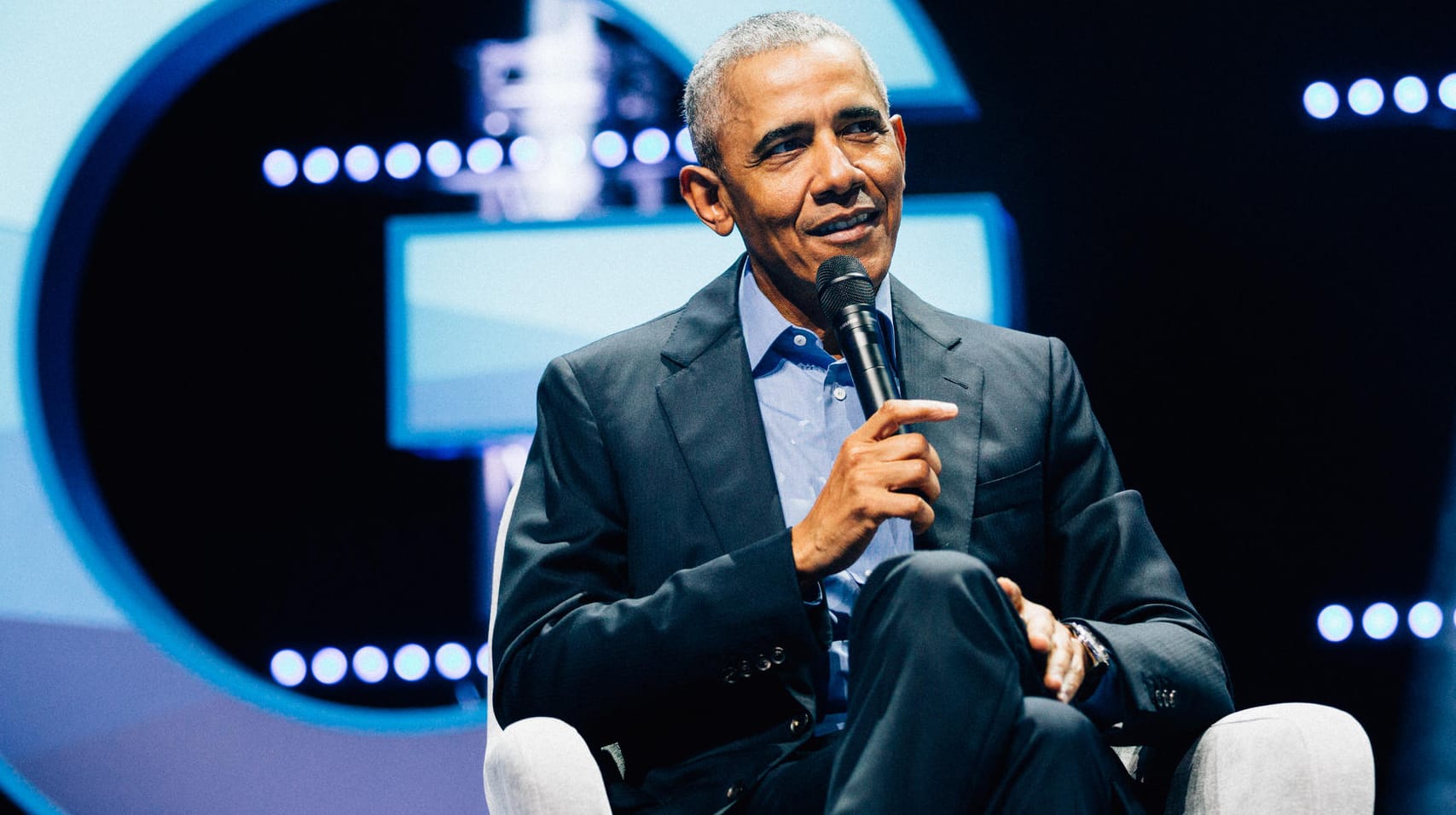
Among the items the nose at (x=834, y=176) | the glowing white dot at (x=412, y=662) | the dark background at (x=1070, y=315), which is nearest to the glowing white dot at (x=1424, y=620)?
the dark background at (x=1070, y=315)

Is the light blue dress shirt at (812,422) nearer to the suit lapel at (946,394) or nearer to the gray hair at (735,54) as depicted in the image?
the suit lapel at (946,394)

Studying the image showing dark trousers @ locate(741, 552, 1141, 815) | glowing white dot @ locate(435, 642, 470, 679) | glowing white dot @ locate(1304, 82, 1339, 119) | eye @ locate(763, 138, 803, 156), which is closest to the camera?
dark trousers @ locate(741, 552, 1141, 815)

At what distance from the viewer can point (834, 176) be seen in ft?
5.87

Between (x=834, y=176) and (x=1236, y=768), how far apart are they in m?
0.88

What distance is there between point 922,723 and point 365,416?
1864 millimetres

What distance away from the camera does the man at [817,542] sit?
1246 mm

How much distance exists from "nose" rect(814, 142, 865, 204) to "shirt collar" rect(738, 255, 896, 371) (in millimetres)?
179

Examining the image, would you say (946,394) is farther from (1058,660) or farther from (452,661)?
(452,661)

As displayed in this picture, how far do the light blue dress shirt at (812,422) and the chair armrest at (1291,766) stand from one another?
0.47 metres

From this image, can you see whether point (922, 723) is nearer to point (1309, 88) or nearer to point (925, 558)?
point (925, 558)

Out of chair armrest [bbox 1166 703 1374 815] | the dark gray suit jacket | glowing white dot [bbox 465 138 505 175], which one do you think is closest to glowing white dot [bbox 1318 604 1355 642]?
the dark gray suit jacket

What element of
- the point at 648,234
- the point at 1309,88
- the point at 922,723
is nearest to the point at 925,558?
the point at 922,723

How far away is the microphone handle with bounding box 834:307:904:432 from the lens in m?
1.44

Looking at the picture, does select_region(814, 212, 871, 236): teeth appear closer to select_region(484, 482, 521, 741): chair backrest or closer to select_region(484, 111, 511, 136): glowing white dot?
select_region(484, 482, 521, 741): chair backrest
